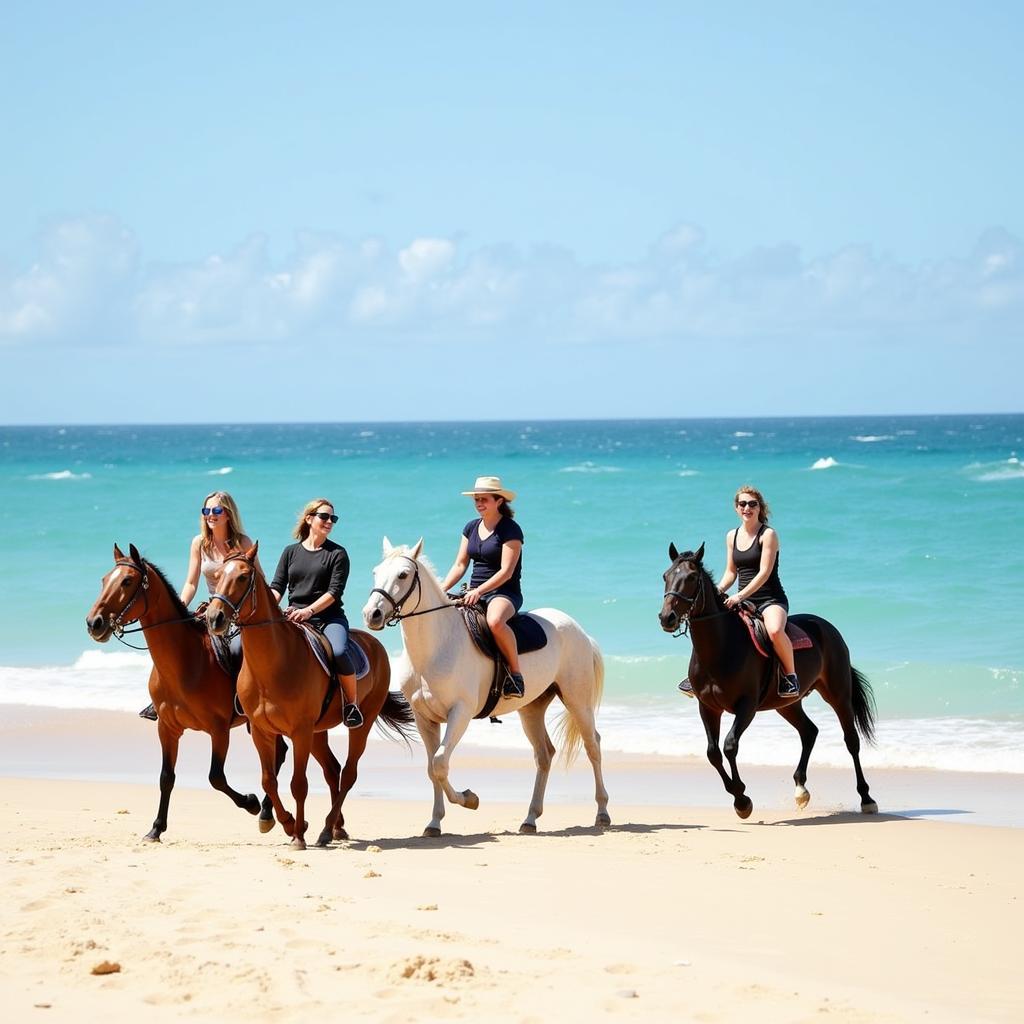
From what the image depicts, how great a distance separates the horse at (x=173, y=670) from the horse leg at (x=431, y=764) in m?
1.04

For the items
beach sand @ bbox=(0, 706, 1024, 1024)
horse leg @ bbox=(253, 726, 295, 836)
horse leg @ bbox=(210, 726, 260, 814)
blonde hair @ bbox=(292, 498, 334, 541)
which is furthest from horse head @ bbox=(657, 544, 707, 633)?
horse leg @ bbox=(210, 726, 260, 814)

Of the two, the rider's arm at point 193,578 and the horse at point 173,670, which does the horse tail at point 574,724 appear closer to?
the horse at point 173,670

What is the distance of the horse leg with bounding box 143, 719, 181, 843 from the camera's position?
8.91m

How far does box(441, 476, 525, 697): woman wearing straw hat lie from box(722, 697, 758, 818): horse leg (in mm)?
1486

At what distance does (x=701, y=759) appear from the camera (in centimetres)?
1331

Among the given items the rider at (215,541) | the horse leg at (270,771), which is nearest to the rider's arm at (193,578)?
the rider at (215,541)

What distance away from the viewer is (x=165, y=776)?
8.98 metres

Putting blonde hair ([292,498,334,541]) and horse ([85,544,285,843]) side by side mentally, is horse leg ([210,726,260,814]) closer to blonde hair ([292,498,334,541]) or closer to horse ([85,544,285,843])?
horse ([85,544,285,843])

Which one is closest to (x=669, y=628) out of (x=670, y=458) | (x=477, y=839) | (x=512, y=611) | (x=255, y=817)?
(x=512, y=611)

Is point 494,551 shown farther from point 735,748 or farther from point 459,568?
point 735,748

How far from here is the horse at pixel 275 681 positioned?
8.07 m

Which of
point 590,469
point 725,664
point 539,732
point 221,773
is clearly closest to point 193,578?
point 221,773

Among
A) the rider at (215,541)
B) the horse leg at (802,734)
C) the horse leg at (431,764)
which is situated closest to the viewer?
the rider at (215,541)

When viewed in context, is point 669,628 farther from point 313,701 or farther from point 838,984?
point 838,984
